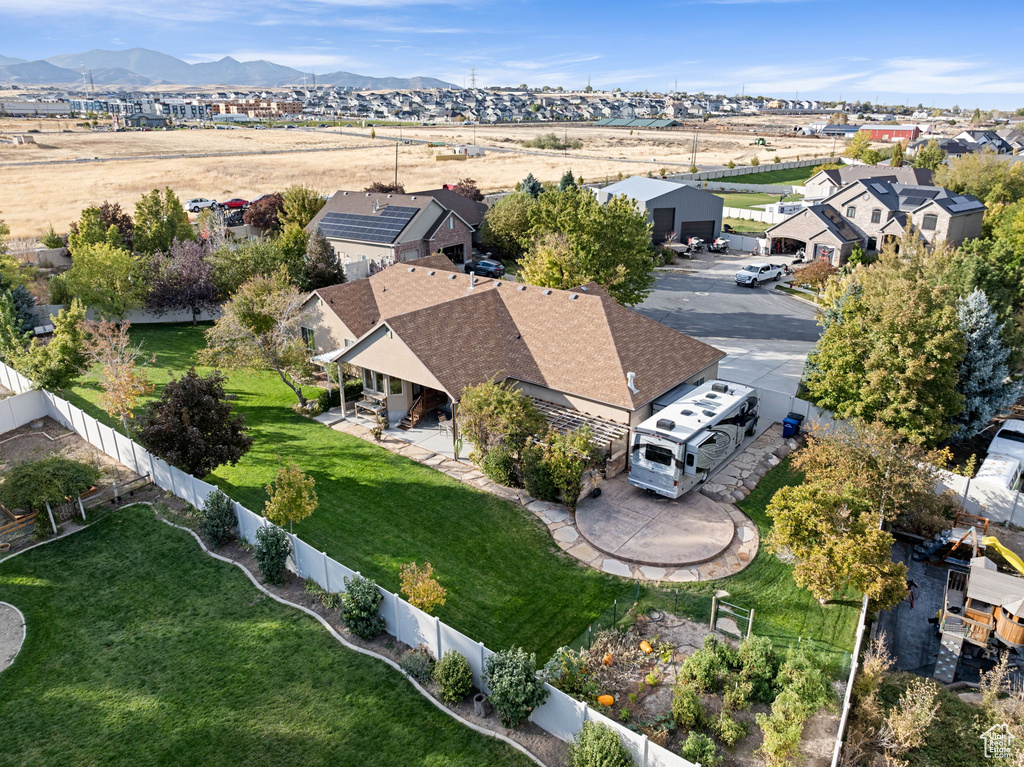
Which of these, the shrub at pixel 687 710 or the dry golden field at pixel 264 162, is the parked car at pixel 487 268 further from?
the dry golden field at pixel 264 162

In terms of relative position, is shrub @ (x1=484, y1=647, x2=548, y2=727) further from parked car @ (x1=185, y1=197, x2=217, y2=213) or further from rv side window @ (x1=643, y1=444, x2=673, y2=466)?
parked car @ (x1=185, y1=197, x2=217, y2=213)

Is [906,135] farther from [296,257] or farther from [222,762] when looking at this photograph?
[222,762]

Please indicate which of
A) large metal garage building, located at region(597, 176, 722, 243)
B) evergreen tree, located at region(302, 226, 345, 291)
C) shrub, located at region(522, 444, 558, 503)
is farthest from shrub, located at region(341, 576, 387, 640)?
large metal garage building, located at region(597, 176, 722, 243)

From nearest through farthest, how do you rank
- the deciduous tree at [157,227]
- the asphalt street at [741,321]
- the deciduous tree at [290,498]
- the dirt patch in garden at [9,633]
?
the dirt patch in garden at [9,633] < the deciduous tree at [290,498] < the asphalt street at [741,321] < the deciduous tree at [157,227]

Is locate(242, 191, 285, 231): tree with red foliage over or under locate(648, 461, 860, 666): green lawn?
over

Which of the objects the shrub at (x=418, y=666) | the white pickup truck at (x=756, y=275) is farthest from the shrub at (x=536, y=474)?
the white pickup truck at (x=756, y=275)

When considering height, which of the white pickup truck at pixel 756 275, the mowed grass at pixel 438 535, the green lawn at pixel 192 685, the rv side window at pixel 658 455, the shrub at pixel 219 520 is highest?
the white pickup truck at pixel 756 275

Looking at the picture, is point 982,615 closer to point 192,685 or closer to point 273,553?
point 273,553

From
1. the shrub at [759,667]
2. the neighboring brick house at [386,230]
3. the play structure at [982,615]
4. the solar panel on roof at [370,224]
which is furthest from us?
the solar panel on roof at [370,224]
